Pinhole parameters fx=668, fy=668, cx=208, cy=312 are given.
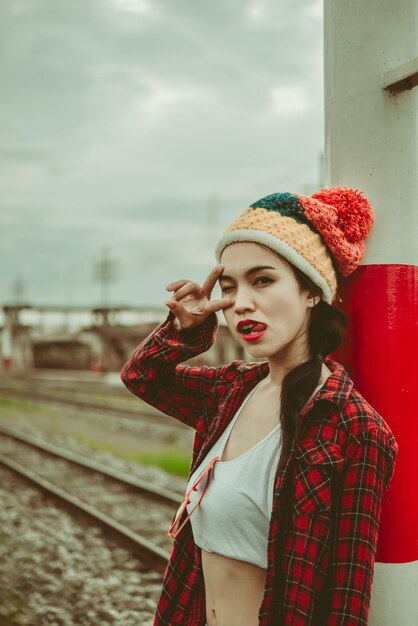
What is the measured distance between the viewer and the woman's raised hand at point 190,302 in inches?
81.7

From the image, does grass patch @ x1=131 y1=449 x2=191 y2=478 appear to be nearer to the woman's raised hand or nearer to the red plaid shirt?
the woman's raised hand

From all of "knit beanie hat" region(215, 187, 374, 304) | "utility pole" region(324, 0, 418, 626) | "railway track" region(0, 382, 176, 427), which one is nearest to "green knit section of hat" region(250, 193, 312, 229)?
"knit beanie hat" region(215, 187, 374, 304)

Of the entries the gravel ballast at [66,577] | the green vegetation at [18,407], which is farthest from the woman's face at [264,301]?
the green vegetation at [18,407]

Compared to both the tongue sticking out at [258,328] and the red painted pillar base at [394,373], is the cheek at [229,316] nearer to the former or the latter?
the tongue sticking out at [258,328]

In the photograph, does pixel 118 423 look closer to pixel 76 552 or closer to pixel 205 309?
pixel 76 552

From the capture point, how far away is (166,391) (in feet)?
7.46

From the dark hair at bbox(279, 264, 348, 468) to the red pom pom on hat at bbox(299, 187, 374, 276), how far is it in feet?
0.38

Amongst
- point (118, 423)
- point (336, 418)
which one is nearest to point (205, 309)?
point (336, 418)

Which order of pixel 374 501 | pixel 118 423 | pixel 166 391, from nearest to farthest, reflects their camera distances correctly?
pixel 374 501, pixel 166 391, pixel 118 423

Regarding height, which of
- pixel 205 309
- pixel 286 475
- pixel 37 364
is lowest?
pixel 37 364

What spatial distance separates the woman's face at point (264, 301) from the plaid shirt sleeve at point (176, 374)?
0.34 metres

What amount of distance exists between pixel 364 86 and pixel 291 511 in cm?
120

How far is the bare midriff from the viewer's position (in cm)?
181

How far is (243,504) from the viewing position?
69.9 inches
